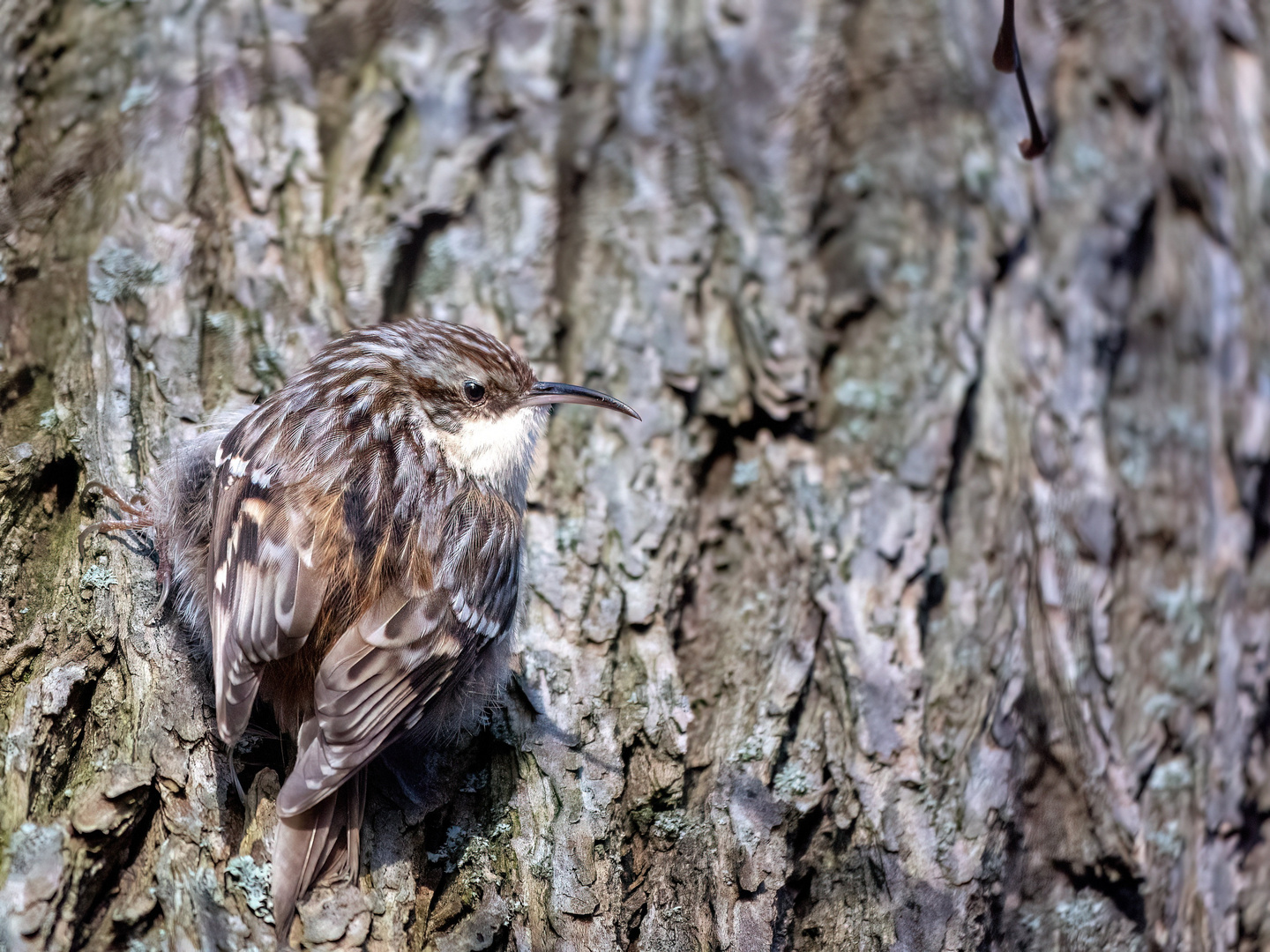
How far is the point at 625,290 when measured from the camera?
3.07 m

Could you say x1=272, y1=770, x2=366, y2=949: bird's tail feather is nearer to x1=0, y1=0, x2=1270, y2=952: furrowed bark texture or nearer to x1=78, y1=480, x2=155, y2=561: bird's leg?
x1=0, y1=0, x2=1270, y2=952: furrowed bark texture

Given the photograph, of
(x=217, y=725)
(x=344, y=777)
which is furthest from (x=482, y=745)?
(x=217, y=725)

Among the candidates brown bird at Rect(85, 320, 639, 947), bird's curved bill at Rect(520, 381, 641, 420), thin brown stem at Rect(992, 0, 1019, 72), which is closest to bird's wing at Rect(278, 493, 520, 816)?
brown bird at Rect(85, 320, 639, 947)

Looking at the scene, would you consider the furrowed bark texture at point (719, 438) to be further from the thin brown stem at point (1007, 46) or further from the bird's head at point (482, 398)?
the thin brown stem at point (1007, 46)

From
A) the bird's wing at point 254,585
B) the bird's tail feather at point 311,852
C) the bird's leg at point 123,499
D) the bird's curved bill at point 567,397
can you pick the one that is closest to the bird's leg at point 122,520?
the bird's leg at point 123,499

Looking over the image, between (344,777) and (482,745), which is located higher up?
(344,777)

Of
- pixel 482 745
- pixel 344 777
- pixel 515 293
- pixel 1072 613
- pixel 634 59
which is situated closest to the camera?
pixel 344 777

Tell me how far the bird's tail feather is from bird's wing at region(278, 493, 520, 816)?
0.06 metres

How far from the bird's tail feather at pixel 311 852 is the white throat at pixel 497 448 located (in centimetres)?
87

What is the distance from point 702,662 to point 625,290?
1108mm

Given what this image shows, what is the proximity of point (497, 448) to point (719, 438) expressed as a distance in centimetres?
65

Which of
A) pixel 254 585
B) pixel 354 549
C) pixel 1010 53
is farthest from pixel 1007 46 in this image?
pixel 254 585

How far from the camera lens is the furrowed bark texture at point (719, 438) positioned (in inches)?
87.1

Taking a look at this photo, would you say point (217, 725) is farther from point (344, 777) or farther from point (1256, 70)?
point (1256, 70)
